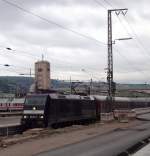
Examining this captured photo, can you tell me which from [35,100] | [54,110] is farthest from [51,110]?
[35,100]

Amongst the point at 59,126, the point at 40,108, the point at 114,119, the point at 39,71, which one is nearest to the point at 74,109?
the point at 59,126

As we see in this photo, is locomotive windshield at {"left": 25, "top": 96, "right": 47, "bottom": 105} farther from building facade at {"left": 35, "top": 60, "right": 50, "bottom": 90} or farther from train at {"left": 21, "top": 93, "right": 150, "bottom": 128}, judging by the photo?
building facade at {"left": 35, "top": 60, "right": 50, "bottom": 90}

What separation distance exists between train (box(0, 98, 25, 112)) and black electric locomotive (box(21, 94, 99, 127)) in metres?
30.8

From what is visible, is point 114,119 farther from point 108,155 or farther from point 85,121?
point 108,155

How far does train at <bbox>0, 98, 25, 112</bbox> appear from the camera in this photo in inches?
3061

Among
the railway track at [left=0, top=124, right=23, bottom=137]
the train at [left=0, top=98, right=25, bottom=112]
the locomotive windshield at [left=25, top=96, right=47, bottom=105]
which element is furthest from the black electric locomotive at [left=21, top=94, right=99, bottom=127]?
the train at [left=0, top=98, right=25, bottom=112]

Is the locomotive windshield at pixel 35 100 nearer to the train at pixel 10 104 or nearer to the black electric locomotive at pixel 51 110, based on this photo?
the black electric locomotive at pixel 51 110

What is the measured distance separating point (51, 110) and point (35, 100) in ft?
4.65

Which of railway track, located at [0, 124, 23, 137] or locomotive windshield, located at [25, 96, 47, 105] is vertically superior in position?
locomotive windshield, located at [25, 96, 47, 105]

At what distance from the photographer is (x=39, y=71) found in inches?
3686

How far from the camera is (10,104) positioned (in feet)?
258

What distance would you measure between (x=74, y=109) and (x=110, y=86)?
1369cm

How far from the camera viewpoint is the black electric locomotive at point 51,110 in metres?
39.0

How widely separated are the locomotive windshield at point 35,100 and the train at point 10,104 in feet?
122
